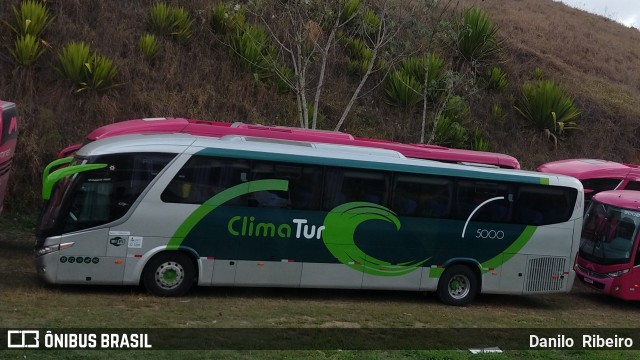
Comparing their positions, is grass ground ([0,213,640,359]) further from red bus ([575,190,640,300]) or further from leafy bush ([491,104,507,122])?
leafy bush ([491,104,507,122])

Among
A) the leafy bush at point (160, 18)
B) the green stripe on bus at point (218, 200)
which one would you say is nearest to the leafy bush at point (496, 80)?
the leafy bush at point (160, 18)

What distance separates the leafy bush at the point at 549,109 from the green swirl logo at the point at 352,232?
50.8 ft

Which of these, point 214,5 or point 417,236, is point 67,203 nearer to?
point 417,236

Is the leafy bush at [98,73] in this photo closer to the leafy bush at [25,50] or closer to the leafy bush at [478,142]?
the leafy bush at [25,50]

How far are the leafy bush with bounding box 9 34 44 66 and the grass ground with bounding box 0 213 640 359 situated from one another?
19.0ft

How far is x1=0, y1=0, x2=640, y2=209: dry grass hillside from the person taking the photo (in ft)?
66.3

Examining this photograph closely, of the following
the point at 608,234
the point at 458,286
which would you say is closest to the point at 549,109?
the point at 608,234

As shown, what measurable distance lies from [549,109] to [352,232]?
53.7ft

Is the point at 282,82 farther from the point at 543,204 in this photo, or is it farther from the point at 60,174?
the point at 60,174

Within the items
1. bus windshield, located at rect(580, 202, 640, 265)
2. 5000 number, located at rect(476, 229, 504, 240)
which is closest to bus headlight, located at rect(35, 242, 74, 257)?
5000 number, located at rect(476, 229, 504, 240)

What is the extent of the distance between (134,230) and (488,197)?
626cm

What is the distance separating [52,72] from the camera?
68.7ft

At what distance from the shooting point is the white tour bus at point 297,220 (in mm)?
12281

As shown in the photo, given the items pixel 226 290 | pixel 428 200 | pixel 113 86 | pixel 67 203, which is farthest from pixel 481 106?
pixel 67 203
